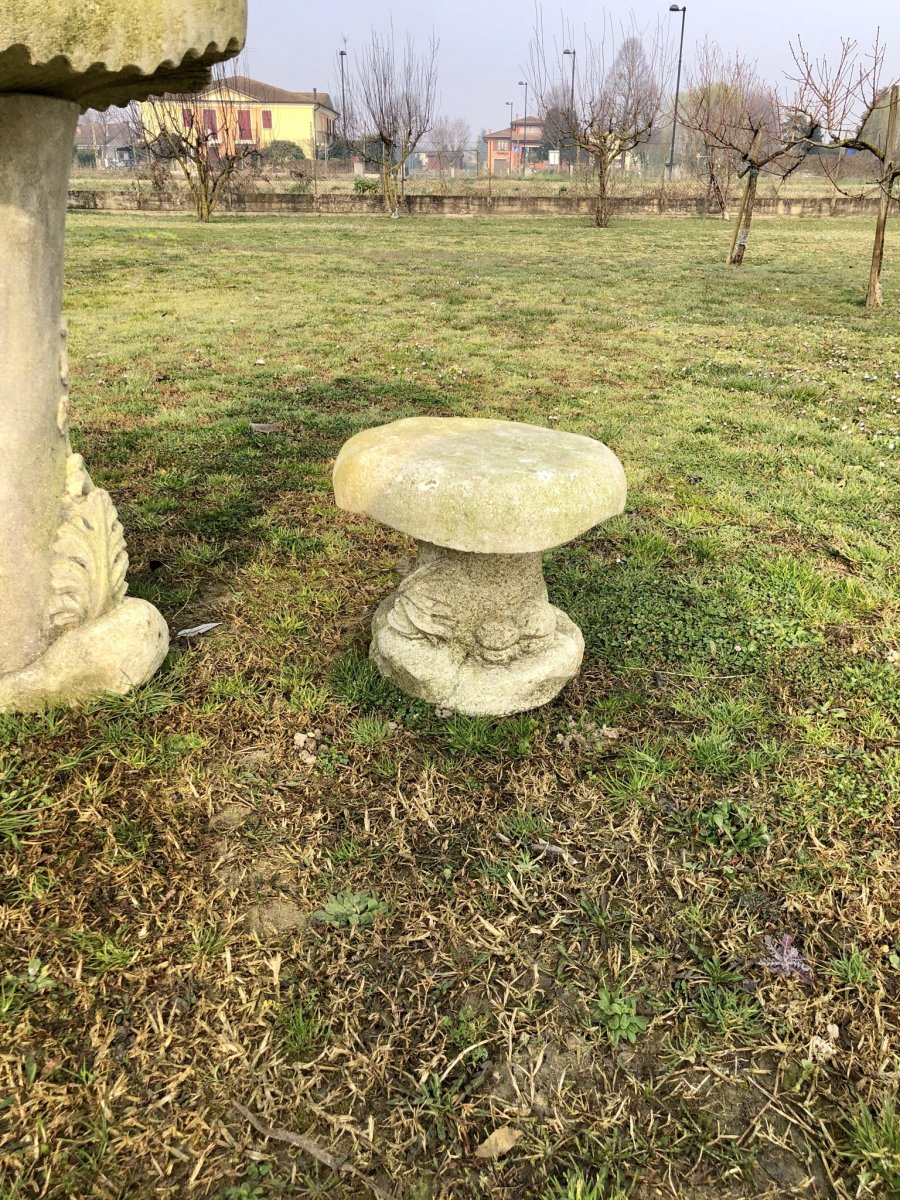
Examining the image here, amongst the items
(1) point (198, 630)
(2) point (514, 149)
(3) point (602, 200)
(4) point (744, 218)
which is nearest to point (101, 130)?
(2) point (514, 149)

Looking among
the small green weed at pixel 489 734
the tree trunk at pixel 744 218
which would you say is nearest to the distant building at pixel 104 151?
the tree trunk at pixel 744 218

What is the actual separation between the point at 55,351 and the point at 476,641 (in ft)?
5.92

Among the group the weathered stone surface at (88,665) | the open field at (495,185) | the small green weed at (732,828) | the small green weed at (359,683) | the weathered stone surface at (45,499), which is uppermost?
the open field at (495,185)

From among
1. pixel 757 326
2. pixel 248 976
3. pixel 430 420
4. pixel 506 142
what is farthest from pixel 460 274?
pixel 506 142

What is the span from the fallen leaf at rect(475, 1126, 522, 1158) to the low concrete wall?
96.7ft

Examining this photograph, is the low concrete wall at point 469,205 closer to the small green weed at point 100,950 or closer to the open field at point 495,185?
the open field at point 495,185

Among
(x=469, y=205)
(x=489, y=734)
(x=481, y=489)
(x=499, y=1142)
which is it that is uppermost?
(x=469, y=205)

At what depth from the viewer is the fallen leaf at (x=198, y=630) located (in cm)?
330

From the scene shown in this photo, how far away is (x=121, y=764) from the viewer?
2.57m

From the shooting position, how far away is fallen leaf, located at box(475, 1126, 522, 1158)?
1658 millimetres

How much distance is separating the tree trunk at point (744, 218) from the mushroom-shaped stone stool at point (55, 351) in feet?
47.3

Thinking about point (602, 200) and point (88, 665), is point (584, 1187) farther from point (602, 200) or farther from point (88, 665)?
point (602, 200)

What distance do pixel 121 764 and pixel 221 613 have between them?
3.53ft

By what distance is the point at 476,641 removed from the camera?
295 cm
